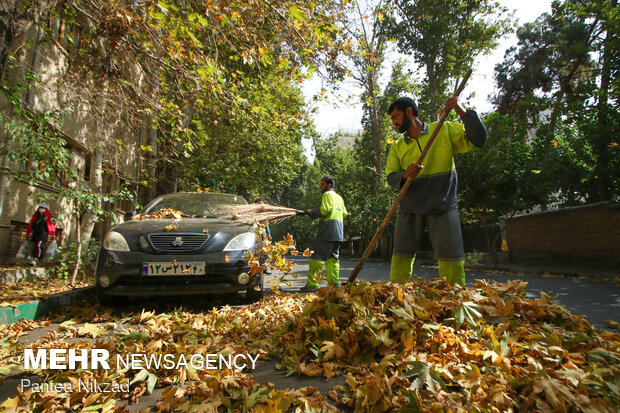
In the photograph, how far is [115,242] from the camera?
438 centimetres

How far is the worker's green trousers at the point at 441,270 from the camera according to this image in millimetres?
3326

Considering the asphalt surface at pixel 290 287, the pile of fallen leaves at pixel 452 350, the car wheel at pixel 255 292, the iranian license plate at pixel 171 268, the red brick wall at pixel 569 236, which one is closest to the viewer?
the pile of fallen leaves at pixel 452 350

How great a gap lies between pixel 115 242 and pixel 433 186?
11.7ft

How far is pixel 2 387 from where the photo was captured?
224cm

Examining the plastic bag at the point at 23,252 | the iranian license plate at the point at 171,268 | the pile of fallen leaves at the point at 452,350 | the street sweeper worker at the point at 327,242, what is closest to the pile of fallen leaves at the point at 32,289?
the iranian license plate at the point at 171,268

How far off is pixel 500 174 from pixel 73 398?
1309 cm

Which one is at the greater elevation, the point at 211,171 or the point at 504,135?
the point at 504,135

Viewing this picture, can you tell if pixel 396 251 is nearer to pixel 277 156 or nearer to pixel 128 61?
pixel 128 61

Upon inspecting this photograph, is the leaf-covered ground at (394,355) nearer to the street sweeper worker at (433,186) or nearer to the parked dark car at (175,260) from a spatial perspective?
the street sweeper worker at (433,186)

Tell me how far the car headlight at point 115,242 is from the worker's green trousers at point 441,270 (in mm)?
3013

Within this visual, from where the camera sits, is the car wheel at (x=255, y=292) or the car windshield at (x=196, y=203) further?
the car windshield at (x=196, y=203)

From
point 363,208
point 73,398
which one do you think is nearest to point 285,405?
point 73,398

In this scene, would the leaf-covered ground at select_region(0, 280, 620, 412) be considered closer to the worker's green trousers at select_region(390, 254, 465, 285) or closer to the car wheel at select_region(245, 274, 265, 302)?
the worker's green trousers at select_region(390, 254, 465, 285)

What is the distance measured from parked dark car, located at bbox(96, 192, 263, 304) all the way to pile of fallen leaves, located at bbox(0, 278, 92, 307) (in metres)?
Answer: 0.85
